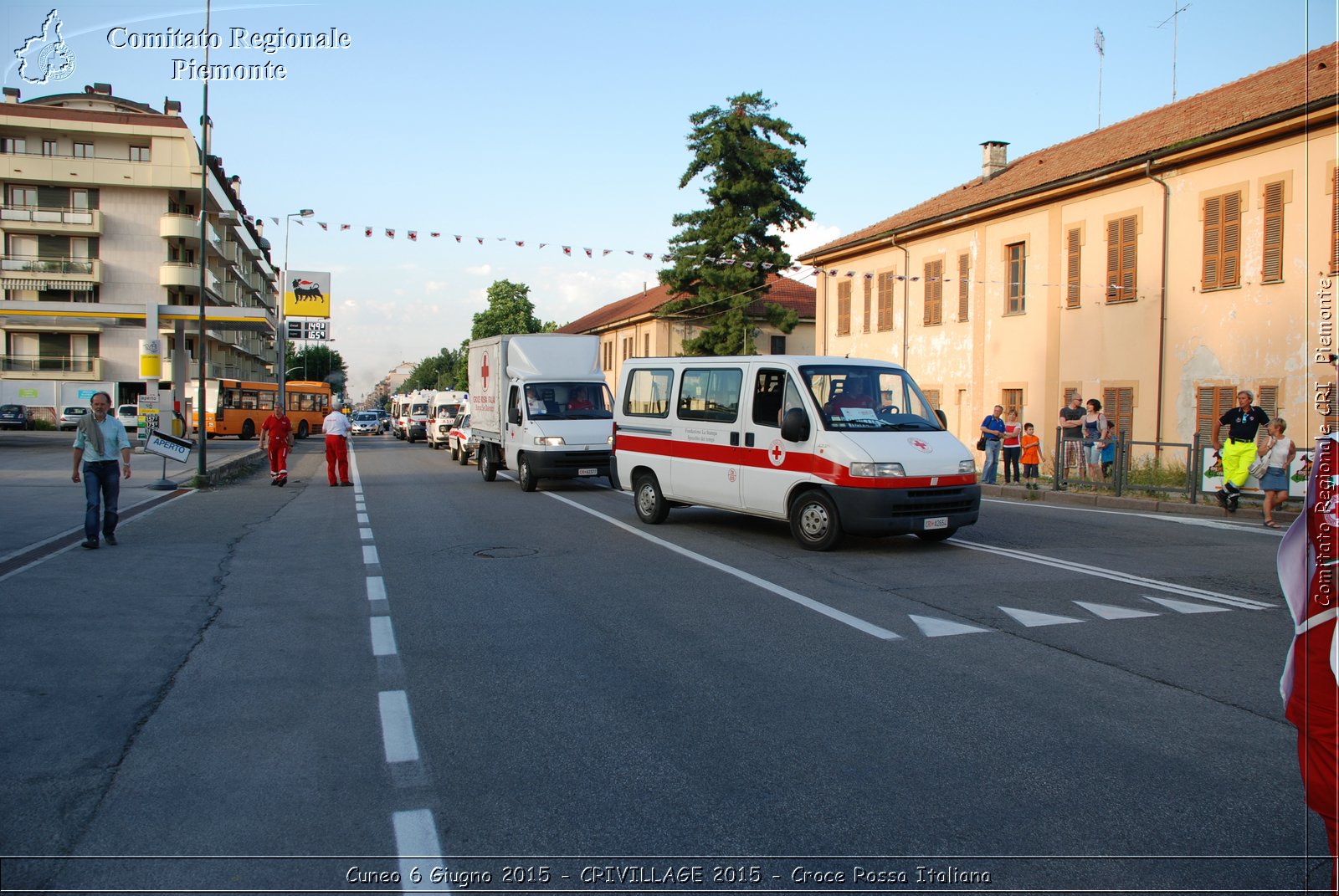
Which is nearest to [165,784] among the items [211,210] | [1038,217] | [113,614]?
[113,614]

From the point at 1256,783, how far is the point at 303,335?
63.6 m

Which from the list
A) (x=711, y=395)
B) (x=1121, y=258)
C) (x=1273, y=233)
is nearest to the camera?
(x=711, y=395)

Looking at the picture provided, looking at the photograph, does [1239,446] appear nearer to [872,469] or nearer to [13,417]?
[872,469]

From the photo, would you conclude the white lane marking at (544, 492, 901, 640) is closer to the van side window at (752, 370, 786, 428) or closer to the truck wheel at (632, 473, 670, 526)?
the truck wheel at (632, 473, 670, 526)

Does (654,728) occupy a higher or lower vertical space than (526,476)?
lower

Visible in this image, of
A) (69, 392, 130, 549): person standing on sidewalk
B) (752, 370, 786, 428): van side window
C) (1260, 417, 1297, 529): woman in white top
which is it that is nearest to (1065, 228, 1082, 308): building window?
(1260, 417, 1297, 529): woman in white top

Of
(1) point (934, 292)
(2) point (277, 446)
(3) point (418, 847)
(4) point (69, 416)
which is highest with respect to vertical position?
(1) point (934, 292)

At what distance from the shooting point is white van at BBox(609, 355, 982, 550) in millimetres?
10219

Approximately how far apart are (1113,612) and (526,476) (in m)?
12.5

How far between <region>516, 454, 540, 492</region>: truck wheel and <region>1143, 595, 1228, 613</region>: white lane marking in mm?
12049

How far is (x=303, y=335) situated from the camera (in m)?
61.9

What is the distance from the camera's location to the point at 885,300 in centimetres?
3453

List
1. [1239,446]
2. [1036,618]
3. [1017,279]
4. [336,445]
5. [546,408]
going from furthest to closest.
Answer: [1017,279]
[336,445]
[546,408]
[1239,446]
[1036,618]

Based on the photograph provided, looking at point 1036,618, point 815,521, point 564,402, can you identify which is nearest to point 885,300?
point 564,402
